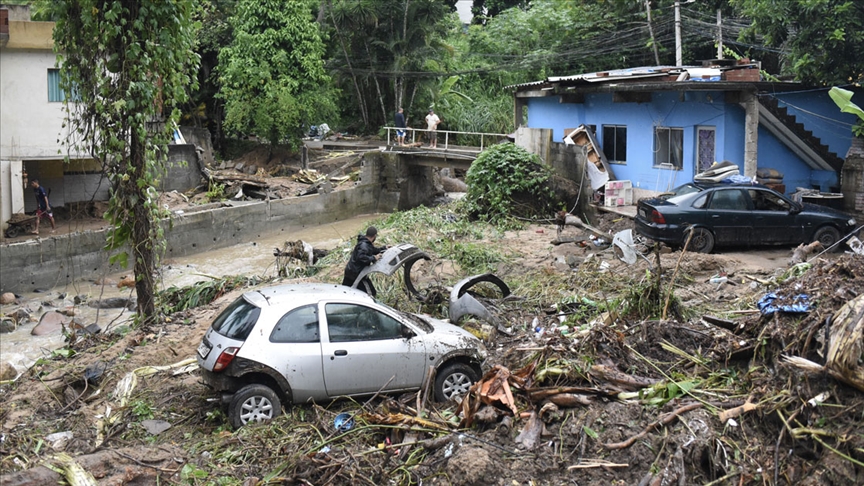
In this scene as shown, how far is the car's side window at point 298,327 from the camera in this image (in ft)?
27.3

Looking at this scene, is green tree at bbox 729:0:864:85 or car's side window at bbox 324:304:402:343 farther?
green tree at bbox 729:0:864:85

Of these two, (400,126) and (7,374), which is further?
(400,126)

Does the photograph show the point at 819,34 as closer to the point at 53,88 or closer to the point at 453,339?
the point at 453,339

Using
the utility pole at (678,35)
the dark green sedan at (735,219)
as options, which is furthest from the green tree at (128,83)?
the utility pole at (678,35)

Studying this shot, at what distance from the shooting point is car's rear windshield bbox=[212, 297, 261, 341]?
8.30 m

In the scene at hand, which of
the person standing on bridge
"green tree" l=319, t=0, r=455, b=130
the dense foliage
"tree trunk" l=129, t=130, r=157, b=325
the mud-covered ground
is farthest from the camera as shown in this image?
"green tree" l=319, t=0, r=455, b=130

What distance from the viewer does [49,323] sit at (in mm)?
18188

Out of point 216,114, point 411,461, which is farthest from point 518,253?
point 216,114

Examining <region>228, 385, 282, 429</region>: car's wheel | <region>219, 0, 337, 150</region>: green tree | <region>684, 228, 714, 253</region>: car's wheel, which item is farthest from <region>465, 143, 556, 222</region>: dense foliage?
<region>228, 385, 282, 429</region>: car's wheel

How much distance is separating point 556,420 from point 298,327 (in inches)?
114

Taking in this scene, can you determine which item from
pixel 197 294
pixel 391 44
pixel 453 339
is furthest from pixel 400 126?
pixel 453 339

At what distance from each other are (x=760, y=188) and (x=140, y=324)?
39.4 ft

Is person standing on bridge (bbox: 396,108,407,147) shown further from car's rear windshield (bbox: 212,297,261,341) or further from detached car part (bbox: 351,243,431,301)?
car's rear windshield (bbox: 212,297,261,341)

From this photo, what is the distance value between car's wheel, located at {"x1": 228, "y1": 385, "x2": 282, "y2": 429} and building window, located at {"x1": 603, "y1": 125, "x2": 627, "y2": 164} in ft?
53.3
